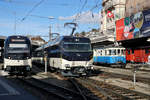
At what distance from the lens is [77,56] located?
15898 mm

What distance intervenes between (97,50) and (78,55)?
14.1 metres

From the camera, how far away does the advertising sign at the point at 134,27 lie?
27328 millimetres

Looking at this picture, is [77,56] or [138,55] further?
[138,55]

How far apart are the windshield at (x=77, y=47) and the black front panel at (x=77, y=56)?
325 millimetres

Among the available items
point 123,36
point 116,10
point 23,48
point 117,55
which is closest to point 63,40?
point 23,48

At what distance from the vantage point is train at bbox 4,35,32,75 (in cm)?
1741

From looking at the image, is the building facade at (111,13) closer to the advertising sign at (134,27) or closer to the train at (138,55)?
the advertising sign at (134,27)

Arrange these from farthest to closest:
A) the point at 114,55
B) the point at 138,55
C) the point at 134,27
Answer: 1. the point at 134,27
2. the point at 138,55
3. the point at 114,55

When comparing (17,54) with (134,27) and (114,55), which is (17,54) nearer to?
(114,55)

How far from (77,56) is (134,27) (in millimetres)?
16485

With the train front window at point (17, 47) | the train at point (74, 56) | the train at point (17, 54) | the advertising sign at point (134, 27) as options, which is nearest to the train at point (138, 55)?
the advertising sign at point (134, 27)

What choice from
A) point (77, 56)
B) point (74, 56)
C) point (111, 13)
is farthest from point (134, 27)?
point (111, 13)

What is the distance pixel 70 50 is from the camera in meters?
16.0

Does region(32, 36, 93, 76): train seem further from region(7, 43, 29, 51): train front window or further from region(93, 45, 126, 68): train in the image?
region(93, 45, 126, 68): train
